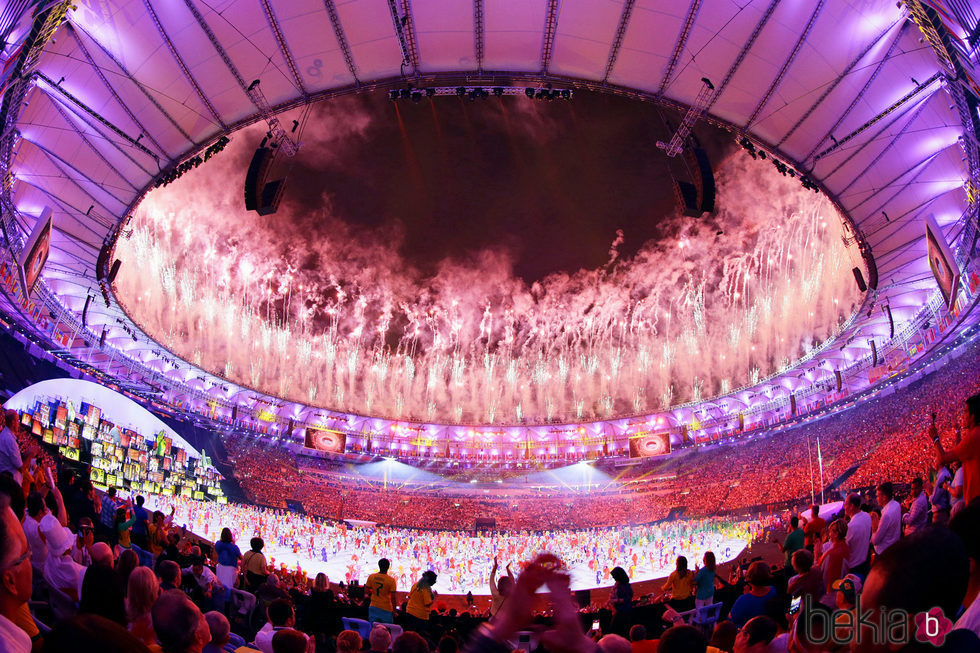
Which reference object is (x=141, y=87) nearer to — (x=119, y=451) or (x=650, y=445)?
(x=119, y=451)

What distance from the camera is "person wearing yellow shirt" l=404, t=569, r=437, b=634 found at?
348 inches

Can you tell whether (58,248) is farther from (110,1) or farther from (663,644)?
(663,644)

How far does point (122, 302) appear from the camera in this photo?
31922 millimetres

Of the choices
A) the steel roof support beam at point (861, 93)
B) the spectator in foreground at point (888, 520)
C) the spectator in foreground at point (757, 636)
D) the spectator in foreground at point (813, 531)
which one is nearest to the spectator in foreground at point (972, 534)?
the spectator in foreground at point (757, 636)

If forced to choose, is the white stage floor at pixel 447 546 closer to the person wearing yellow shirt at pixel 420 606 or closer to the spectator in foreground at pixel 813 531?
the spectator in foreground at pixel 813 531

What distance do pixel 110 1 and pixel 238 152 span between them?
606 inches

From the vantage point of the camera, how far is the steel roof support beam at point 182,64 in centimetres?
1661

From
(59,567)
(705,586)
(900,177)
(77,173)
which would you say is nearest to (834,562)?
(705,586)

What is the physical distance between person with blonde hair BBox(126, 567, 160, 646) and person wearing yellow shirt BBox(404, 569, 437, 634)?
5319 millimetres

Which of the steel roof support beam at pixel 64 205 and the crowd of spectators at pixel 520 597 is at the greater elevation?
the steel roof support beam at pixel 64 205

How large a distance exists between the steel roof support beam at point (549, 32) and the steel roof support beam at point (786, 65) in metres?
6.95

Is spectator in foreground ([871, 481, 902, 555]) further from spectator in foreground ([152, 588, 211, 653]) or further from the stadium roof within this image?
the stadium roof

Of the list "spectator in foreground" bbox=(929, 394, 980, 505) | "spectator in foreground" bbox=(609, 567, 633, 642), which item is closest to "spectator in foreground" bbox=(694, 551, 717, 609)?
"spectator in foreground" bbox=(609, 567, 633, 642)

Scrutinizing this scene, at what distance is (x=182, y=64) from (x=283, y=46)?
3.18 m
